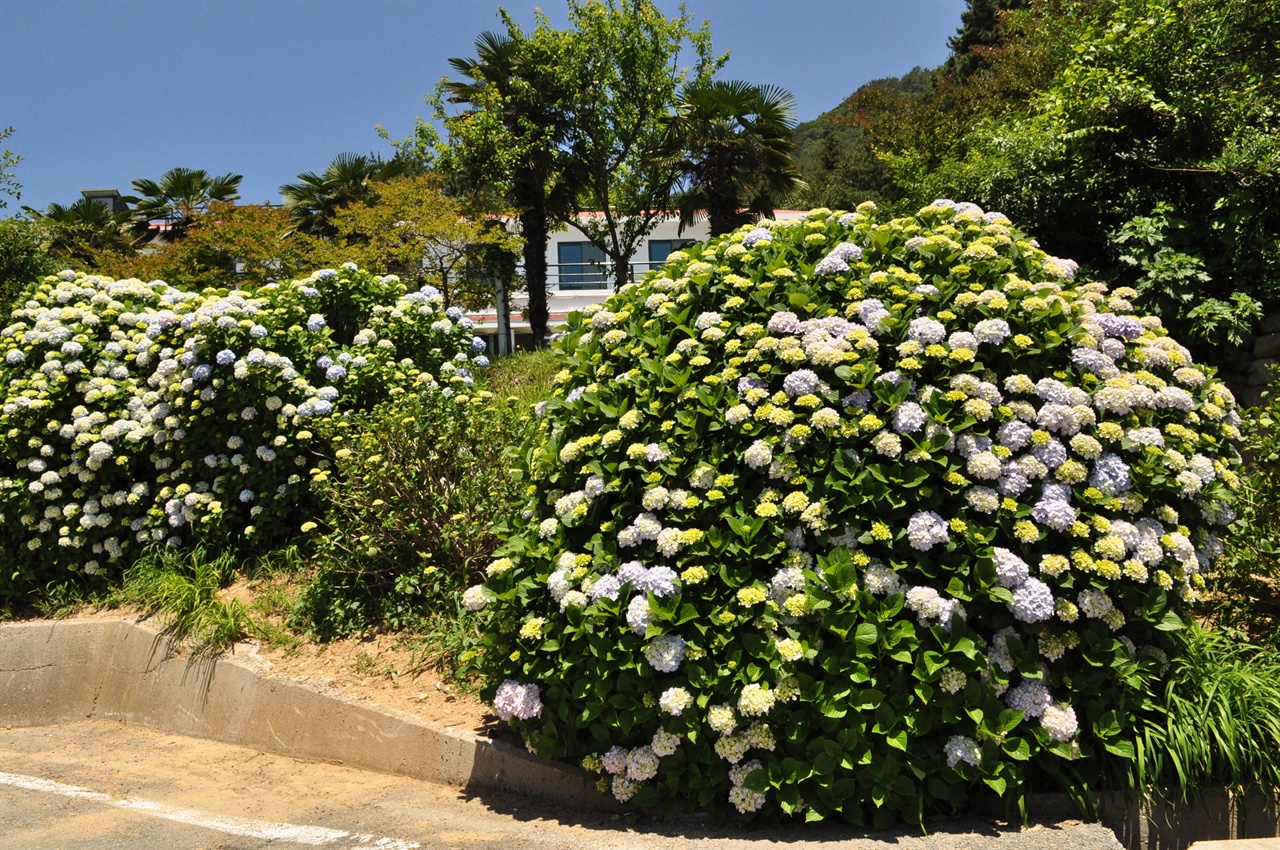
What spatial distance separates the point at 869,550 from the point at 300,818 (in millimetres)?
2680

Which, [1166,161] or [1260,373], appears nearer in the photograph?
[1260,373]

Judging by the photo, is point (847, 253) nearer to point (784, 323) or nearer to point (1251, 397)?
point (784, 323)

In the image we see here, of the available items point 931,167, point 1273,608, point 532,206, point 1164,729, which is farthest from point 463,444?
point 532,206

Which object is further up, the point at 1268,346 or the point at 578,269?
the point at 578,269

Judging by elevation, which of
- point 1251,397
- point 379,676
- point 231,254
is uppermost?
→ point 231,254

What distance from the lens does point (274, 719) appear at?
4645 millimetres

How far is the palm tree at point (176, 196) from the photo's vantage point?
72.1ft

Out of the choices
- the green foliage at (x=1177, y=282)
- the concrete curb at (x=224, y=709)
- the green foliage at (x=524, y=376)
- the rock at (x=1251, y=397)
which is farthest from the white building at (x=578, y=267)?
the rock at (x=1251, y=397)

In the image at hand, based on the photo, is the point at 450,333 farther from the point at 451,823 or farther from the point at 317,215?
the point at 317,215

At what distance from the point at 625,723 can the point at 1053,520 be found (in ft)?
5.69

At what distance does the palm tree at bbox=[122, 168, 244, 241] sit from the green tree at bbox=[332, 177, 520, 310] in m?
5.73

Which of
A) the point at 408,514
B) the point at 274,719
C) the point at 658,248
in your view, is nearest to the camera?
the point at 274,719

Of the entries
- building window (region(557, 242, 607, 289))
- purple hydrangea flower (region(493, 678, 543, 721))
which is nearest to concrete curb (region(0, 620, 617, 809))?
purple hydrangea flower (region(493, 678, 543, 721))

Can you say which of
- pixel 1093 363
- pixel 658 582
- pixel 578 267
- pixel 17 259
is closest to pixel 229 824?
pixel 658 582
